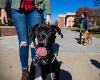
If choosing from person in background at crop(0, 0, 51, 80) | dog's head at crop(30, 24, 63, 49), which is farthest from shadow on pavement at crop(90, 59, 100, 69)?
dog's head at crop(30, 24, 63, 49)

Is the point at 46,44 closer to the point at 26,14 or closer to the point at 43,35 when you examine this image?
the point at 43,35

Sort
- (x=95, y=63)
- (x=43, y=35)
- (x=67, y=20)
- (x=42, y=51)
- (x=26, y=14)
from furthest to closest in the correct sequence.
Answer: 1. (x=67, y=20)
2. (x=95, y=63)
3. (x=26, y=14)
4. (x=43, y=35)
5. (x=42, y=51)

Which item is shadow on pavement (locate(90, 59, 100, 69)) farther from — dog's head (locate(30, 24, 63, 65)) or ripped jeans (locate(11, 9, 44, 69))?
dog's head (locate(30, 24, 63, 65))

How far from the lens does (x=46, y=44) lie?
459 centimetres

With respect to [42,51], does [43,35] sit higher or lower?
higher

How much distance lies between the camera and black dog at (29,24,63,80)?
15.1 ft

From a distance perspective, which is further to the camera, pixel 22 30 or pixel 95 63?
pixel 95 63

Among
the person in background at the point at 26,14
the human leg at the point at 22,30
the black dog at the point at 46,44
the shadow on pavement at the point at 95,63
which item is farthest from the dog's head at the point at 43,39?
the shadow on pavement at the point at 95,63

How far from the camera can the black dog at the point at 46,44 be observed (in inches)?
181

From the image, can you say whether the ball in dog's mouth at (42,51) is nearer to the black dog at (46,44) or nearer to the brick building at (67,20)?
the black dog at (46,44)

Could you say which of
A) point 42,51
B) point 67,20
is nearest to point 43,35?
point 42,51

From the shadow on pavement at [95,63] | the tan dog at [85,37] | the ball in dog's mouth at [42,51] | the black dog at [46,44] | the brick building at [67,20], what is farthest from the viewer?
the brick building at [67,20]

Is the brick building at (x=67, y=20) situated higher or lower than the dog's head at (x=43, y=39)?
lower

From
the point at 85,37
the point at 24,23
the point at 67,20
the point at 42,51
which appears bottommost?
the point at 67,20
